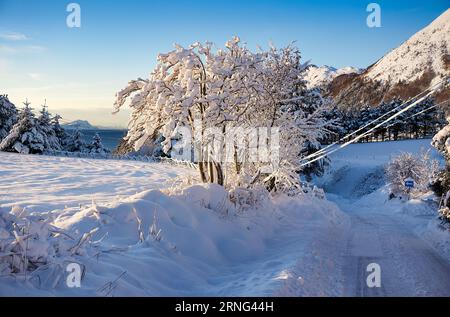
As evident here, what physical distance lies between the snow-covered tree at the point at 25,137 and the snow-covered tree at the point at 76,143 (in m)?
9.54

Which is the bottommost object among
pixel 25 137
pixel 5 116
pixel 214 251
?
pixel 214 251

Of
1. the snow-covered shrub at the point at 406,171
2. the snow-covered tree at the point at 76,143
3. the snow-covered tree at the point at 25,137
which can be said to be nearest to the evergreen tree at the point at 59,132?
the snow-covered tree at the point at 76,143

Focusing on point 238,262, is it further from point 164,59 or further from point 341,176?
point 341,176

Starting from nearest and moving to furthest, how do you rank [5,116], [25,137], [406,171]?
[406,171] → [25,137] → [5,116]

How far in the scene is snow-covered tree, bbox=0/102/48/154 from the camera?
4281 centimetres

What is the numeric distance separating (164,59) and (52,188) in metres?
9.18

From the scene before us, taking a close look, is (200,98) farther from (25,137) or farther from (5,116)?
(5,116)

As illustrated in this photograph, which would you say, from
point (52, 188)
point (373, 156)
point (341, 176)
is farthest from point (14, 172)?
point (373, 156)

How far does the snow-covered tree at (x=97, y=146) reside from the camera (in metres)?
55.1

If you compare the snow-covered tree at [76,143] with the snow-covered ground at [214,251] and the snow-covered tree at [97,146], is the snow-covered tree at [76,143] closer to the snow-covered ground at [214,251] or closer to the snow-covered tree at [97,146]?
the snow-covered tree at [97,146]

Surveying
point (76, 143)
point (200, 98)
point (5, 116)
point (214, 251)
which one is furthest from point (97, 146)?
point (214, 251)

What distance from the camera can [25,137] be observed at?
1710 inches

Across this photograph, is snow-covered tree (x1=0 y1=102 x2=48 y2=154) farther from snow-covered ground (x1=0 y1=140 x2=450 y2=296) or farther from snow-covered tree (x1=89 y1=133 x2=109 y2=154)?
snow-covered ground (x1=0 y1=140 x2=450 y2=296)

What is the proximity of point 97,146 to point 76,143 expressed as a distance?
285 cm
